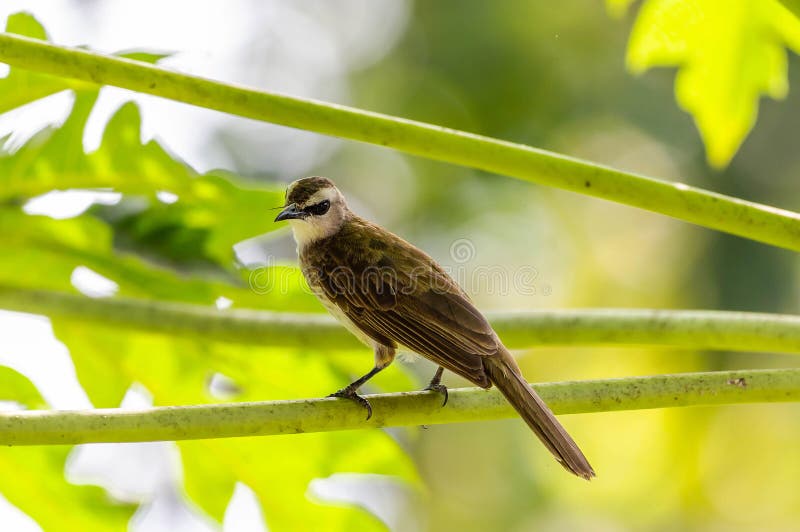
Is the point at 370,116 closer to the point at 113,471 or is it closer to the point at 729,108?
the point at 729,108

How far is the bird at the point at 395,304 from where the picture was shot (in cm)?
271

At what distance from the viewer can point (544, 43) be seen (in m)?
10.8

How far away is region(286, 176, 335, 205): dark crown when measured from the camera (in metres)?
3.72

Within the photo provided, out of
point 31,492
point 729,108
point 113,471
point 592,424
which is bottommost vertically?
point 113,471

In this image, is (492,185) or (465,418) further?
(492,185)

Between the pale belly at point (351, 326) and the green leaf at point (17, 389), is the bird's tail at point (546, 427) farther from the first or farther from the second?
the green leaf at point (17, 389)

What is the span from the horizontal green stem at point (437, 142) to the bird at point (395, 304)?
1.89 ft

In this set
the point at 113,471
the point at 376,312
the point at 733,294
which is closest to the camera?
the point at 376,312

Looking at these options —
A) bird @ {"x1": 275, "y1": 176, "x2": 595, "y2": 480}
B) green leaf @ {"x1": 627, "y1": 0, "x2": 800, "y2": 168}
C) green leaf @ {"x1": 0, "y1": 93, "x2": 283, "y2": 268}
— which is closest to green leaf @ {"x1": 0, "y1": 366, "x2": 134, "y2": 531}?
green leaf @ {"x1": 0, "y1": 93, "x2": 283, "y2": 268}

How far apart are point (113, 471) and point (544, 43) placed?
645 centimetres

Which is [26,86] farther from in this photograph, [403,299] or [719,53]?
[719,53]

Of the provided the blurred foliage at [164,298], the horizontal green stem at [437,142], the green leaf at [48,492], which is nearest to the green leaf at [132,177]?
the blurred foliage at [164,298]

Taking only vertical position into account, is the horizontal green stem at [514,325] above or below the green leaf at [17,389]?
above

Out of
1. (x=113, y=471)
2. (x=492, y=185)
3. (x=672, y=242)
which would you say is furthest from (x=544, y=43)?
(x=113, y=471)
